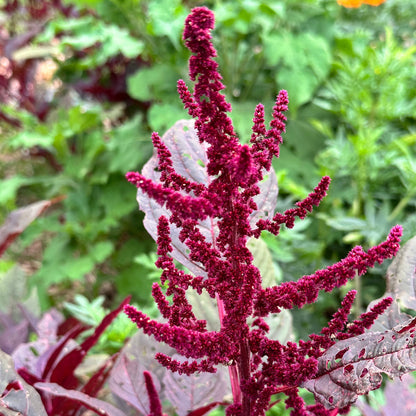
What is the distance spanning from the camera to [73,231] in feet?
5.65

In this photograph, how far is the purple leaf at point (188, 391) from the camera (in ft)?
1.89

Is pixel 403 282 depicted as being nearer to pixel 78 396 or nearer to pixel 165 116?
pixel 78 396

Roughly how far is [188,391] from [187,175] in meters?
0.24

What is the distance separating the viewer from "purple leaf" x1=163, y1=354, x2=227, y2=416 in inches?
22.6

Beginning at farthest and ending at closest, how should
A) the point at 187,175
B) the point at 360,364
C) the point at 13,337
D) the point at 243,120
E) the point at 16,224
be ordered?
the point at 243,120 < the point at 16,224 < the point at 13,337 < the point at 187,175 < the point at 360,364

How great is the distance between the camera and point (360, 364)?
1.29ft

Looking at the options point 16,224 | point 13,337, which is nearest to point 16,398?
point 13,337

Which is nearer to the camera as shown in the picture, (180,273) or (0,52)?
(180,273)

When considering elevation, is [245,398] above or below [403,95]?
below

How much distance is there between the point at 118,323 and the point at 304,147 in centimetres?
104

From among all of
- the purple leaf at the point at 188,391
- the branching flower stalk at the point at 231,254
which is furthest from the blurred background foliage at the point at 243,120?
the branching flower stalk at the point at 231,254

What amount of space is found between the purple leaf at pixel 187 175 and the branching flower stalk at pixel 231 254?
0.08 m

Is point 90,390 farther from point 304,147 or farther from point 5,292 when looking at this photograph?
point 304,147

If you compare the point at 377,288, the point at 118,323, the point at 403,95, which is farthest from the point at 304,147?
the point at 118,323
